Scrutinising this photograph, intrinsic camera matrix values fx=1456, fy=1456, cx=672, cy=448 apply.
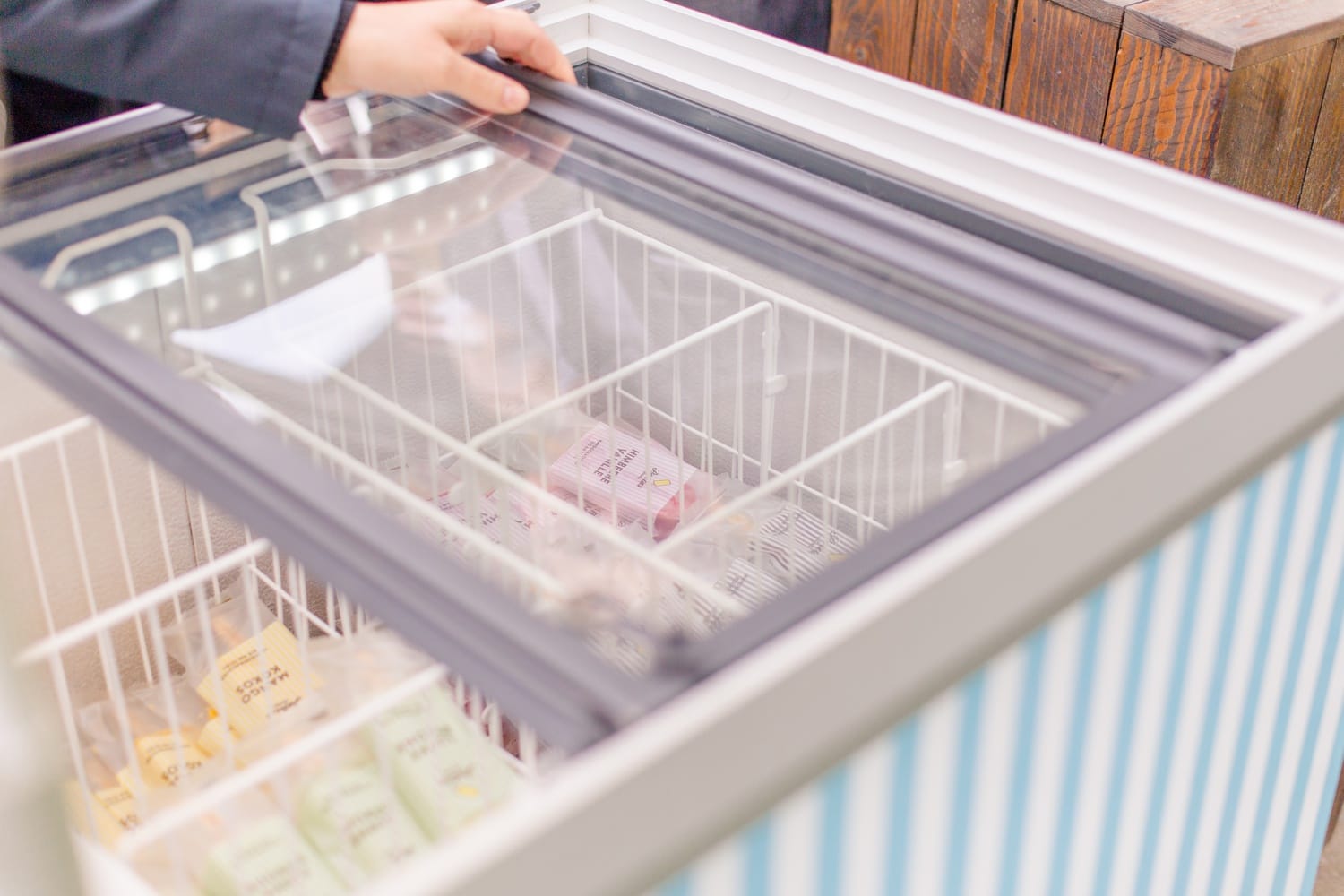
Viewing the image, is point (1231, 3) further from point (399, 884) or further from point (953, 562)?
point (399, 884)

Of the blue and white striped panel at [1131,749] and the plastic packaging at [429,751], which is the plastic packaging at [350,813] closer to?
the plastic packaging at [429,751]

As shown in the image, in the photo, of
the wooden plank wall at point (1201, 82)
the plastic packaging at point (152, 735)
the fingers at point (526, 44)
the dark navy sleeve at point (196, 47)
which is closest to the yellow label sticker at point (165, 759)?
the plastic packaging at point (152, 735)

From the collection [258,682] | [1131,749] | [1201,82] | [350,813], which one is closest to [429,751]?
[350,813]

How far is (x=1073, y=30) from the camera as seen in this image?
192cm

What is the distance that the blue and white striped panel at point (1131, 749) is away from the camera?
0.78 metres

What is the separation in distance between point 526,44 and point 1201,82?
929 millimetres

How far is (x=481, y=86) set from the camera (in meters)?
1.12

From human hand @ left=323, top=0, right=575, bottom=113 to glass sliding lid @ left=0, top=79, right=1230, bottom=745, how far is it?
0.03 meters

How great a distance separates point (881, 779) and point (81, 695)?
821 millimetres

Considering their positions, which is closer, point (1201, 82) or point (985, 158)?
point (985, 158)

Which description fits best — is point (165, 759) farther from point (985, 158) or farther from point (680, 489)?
point (985, 158)

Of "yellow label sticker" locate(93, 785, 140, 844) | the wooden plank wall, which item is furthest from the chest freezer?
the wooden plank wall

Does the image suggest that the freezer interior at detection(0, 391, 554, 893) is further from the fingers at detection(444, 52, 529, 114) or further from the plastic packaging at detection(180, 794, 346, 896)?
the fingers at detection(444, 52, 529, 114)

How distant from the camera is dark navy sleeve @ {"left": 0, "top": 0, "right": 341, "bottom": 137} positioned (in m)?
1.11
